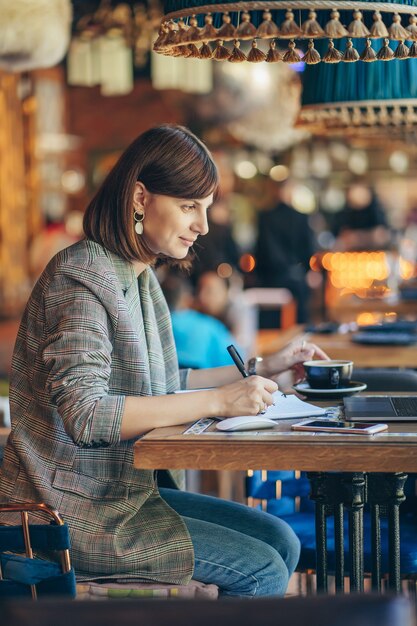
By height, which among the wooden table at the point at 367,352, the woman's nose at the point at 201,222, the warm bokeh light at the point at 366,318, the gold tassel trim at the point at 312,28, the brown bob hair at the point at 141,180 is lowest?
the warm bokeh light at the point at 366,318

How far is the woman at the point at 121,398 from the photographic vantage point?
210 centimetres

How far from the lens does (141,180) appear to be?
236 cm

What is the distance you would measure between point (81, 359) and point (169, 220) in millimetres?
458

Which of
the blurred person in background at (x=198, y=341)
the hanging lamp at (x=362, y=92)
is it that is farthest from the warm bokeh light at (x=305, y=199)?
the hanging lamp at (x=362, y=92)

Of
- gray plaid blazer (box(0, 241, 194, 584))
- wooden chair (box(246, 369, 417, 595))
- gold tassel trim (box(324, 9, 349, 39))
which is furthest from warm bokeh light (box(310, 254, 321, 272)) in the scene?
gold tassel trim (box(324, 9, 349, 39))

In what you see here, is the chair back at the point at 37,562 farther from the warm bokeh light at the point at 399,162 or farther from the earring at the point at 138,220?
the warm bokeh light at the point at 399,162

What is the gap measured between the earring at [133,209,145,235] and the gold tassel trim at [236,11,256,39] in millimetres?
511

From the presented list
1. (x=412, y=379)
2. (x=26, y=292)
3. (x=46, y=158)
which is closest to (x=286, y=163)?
(x=46, y=158)

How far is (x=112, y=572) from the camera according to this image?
2.13 meters

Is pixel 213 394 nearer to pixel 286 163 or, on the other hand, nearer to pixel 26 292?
pixel 26 292

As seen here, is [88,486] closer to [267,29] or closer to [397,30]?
[267,29]

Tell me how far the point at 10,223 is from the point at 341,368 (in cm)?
741

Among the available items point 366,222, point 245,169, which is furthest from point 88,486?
point 245,169

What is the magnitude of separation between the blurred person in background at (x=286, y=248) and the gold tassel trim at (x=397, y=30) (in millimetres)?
7146
